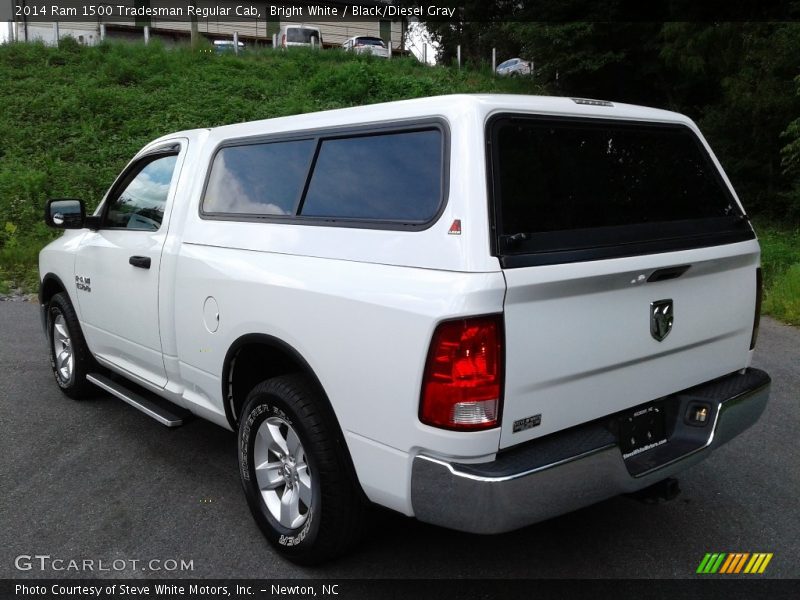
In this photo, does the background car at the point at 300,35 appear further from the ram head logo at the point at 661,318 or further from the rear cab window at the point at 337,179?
the ram head logo at the point at 661,318

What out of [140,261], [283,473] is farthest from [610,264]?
[140,261]

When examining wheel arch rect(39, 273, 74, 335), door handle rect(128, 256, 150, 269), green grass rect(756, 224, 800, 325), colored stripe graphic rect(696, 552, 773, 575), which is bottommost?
green grass rect(756, 224, 800, 325)

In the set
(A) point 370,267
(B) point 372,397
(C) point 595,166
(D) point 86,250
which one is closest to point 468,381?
(B) point 372,397

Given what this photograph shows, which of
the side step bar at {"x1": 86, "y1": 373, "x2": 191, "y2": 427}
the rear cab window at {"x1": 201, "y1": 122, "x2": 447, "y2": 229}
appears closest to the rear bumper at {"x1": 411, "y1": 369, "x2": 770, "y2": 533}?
the rear cab window at {"x1": 201, "y1": 122, "x2": 447, "y2": 229}

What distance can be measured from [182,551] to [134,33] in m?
32.6

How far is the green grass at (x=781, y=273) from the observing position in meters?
7.56

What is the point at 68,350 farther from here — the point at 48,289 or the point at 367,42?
the point at 367,42

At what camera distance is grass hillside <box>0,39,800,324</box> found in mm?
11487

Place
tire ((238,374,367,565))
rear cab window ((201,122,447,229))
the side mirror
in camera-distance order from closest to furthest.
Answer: rear cab window ((201,122,447,229))
tire ((238,374,367,565))
the side mirror

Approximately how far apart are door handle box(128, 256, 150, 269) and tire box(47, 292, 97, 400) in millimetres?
1204

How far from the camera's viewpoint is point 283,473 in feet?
10.4

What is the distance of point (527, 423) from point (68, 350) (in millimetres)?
3889

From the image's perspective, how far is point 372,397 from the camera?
2.58m

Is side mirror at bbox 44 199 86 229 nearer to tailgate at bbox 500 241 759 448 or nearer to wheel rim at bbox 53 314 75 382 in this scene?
wheel rim at bbox 53 314 75 382
